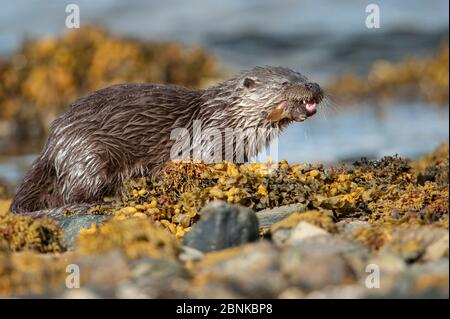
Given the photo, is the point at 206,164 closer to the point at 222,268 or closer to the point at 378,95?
the point at 222,268

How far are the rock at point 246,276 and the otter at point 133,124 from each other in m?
2.42

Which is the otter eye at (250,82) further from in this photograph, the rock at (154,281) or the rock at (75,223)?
the rock at (154,281)

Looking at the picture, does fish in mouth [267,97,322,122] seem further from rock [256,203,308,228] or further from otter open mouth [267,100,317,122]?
rock [256,203,308,228]

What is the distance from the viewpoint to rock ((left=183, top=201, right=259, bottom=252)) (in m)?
5.00

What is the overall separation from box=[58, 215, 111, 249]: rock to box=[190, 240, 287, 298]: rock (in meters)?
1.54

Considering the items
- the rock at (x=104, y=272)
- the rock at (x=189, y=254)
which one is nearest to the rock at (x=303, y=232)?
the rock at (x=189, y=254)

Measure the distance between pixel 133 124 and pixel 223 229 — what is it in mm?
2352

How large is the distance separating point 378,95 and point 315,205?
40.1 ft

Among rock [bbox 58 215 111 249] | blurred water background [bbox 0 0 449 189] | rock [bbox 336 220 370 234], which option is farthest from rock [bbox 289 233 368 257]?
blurred water background [bbox 0 0 449 189]

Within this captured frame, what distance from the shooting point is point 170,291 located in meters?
4.36

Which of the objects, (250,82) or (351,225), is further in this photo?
(250,82)

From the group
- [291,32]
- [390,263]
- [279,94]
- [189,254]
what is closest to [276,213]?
[189,254]

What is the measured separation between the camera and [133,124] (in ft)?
23.3

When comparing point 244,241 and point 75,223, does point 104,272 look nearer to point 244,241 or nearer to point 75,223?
point 244,241
